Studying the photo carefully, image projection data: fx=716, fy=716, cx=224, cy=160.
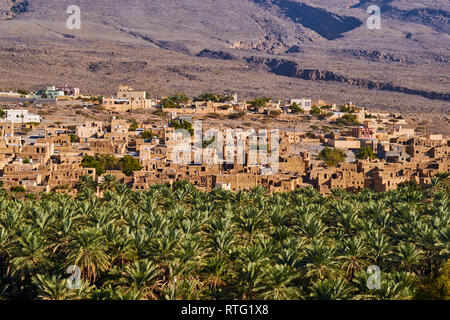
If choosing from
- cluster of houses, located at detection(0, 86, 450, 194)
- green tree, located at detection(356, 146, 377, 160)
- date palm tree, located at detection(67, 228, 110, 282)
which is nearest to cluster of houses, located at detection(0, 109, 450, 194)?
cluster of houses, located at detection(0, 86, 450, 194)

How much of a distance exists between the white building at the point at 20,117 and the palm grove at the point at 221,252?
47.1 m

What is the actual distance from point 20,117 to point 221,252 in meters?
61.2

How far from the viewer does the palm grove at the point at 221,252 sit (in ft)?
83.1

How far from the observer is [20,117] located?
280 feet

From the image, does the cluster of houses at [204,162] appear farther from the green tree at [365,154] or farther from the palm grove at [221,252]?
the palm grove at [221,252]

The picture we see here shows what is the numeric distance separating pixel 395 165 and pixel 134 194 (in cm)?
2695

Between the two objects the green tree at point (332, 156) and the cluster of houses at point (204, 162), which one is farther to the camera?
the green tree at point (332, 156)

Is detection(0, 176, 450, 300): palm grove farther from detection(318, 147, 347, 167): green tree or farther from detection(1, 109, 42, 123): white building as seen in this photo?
detection(1, 109, 42, 123): white building

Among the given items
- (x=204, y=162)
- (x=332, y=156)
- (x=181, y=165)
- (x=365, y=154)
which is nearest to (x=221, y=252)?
(x=181, y=165)

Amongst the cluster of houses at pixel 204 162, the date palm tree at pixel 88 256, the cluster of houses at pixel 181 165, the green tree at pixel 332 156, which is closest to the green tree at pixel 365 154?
the cluster of houses at pixel 204 162

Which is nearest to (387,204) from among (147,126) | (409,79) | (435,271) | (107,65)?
(435,271)

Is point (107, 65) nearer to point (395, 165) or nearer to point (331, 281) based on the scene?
point (395, 165)

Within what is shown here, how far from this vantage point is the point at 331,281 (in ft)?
82.7

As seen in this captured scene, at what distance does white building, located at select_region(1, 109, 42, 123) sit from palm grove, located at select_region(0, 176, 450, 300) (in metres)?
47.1
